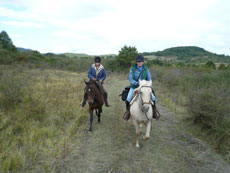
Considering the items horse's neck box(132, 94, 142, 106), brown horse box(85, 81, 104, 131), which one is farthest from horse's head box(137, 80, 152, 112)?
brown horse box(85, 81, 104, 131)

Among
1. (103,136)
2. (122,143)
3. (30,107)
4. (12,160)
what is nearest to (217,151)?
(122,143)

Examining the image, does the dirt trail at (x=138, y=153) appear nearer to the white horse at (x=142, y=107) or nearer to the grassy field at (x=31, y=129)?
the grassy field at (x=31, y=129)

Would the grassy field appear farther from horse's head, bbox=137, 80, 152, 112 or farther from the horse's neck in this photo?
horse's head, bbox=137, 80, 152, 112

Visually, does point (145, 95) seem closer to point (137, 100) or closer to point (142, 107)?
point (142, 107)

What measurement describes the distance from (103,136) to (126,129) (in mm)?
1019

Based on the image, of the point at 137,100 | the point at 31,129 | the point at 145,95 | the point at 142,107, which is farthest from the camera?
the point at 31,129

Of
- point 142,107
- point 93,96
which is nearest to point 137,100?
point 142,107

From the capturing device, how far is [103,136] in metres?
5.30

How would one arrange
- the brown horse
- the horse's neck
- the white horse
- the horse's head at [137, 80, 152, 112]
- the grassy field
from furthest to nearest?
the brown horse → the horse's neck → the white horse → the horse's head at [137, 80, 152, 112] → the grassy field

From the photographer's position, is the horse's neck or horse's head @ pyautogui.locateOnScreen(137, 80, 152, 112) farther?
the horse's neck

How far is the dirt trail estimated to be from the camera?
368cm

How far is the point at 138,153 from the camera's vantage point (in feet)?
14.1

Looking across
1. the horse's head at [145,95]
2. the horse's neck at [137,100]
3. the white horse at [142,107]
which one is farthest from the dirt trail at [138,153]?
the horse's head at [145,95]

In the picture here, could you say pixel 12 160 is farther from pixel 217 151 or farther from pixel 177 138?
pixel 217 151
